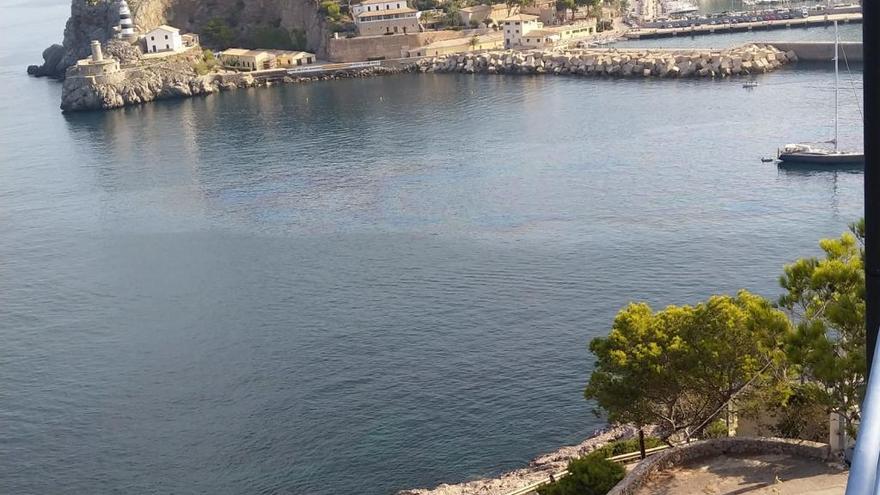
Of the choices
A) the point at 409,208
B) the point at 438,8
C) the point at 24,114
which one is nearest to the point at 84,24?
the point at 24,114

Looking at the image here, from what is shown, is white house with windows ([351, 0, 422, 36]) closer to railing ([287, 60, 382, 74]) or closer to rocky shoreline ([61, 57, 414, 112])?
railing ([287, 60, 382, 74])

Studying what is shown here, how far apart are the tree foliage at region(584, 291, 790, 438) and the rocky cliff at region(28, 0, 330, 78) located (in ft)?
322

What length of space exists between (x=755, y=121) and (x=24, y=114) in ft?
219

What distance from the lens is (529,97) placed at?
91.9m

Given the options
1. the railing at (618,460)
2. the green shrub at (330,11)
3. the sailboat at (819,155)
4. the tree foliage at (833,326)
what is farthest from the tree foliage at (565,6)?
the tree foliage at (833,326)

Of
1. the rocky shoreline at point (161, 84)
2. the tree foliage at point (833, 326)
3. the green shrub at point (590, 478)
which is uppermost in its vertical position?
the rocky shoreline at point (161, 84)

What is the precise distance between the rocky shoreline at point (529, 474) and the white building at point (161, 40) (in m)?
91.1

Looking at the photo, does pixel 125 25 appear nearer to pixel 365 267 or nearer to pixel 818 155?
pixel 365 267

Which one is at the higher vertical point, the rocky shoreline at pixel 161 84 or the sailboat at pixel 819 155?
the rocky shoreline at pixel 161 84

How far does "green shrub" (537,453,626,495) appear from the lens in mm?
23328

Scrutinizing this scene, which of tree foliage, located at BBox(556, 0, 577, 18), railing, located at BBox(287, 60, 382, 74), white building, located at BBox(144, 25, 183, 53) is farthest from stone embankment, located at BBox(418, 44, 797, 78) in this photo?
white building, located at BBox(144, 25, 183, 53)

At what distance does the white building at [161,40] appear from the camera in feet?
373

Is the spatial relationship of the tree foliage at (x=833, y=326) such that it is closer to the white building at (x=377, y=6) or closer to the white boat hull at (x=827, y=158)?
the white boat hull at (x=827, y=158)

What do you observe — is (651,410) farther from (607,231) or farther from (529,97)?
(529,97)
